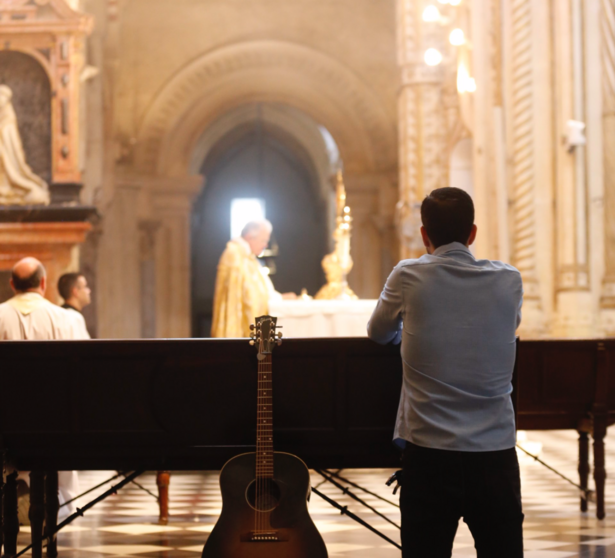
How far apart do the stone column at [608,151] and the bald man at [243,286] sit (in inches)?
126

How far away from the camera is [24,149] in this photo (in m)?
13.7

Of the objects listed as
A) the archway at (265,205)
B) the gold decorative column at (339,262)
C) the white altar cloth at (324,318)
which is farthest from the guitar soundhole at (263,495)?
the archway at (265,205)

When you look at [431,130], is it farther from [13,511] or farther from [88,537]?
[13,511]

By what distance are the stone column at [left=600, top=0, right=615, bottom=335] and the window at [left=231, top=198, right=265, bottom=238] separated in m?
22.7

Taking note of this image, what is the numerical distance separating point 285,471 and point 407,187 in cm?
1124

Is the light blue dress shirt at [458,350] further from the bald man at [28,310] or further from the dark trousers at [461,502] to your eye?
the bald man at [28,310]

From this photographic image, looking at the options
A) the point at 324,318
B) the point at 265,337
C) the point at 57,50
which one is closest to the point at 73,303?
the point at 324,318

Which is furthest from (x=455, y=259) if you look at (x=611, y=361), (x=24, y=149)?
(x=24, y=149)

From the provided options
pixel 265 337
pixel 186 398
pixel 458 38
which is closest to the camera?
pixel 265 337

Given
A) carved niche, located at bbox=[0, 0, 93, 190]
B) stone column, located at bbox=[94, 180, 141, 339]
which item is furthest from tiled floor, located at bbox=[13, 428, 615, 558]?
stone column, located at bbox=[94, 180, 141, 339]

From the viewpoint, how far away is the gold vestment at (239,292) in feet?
32.9

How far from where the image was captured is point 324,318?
29.1 ft

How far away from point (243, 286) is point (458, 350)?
7.00 meters

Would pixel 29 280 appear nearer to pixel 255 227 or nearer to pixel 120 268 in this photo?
pixel 255 227
